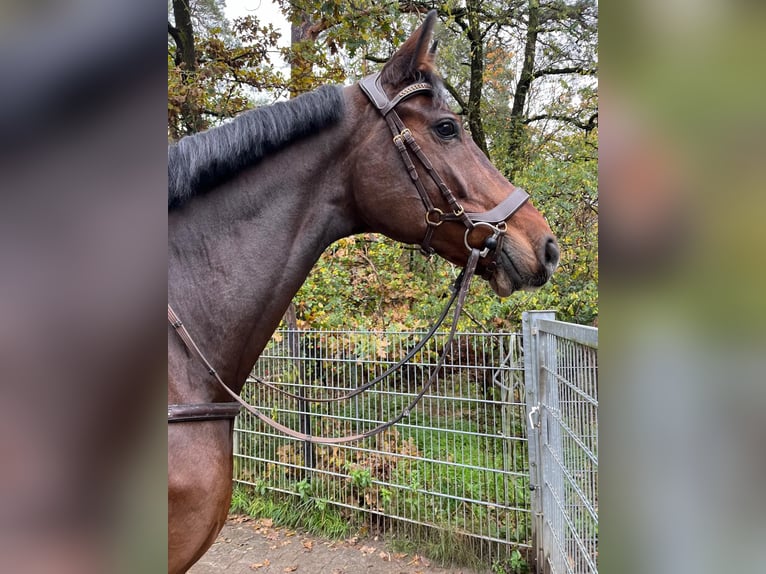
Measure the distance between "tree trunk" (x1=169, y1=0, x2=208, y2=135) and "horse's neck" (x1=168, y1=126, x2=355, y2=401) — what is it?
14.6 feet

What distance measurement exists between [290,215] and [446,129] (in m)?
0.63

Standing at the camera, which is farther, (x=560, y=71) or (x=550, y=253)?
(x=560, y=71)

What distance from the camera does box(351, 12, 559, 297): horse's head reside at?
165cm

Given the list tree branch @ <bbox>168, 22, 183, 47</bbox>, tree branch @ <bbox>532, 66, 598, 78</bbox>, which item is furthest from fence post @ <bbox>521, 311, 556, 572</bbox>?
tree branch @ <bbox>168, 22, 183, 47</bbox>

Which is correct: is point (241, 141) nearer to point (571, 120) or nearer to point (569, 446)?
point (569, 446)

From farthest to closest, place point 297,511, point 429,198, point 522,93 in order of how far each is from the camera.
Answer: point 522,93 → point 297,511 → point 429,198

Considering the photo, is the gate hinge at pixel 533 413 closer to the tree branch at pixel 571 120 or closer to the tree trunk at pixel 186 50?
the tree branch at pixel 571 120

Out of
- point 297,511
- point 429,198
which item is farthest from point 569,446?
point 297,511

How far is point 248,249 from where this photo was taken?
5.01ft

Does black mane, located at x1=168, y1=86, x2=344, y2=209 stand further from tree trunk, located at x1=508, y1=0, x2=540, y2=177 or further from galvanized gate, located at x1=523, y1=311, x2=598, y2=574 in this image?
tree trunk, located at x1=508, y1=0, x2=540, y2=177
